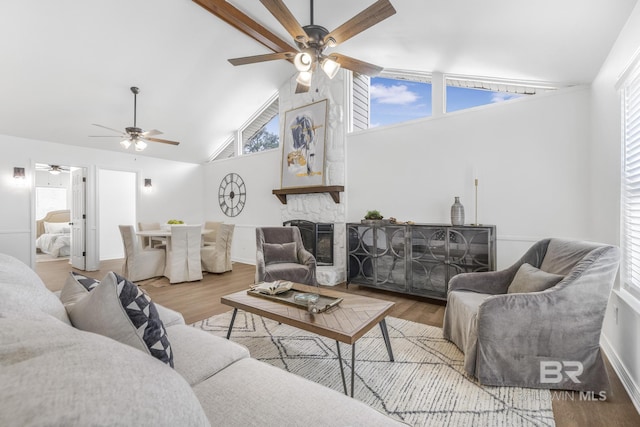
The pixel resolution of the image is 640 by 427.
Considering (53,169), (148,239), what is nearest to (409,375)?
(148,239)

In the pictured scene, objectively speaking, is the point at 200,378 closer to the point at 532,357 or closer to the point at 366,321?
the point at 366,321

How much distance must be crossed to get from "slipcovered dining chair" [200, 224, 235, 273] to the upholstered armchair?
1457 mm

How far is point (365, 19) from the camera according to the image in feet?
6.97

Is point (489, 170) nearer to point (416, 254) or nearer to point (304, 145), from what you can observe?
point (416, 254)

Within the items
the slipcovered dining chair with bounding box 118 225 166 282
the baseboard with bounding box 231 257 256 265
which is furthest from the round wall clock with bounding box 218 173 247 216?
the slipcovered dining chair with bounding box 118 225 166 282

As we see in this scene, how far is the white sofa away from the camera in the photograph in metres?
0.40

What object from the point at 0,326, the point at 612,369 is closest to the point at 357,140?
the point at 612,369

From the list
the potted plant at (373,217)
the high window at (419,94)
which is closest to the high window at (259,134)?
the high window at (419,94)

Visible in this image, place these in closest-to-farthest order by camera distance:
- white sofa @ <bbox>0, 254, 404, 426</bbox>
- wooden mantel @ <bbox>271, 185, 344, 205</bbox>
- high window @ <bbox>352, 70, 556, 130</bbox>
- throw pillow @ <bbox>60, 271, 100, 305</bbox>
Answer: white sofa @ <bbox>0, 254, 404, 426</bbox> < throw pillow @ <bbox>60, 271, 100, 305</bbox> < high window @ <bbox>352, 70, 556, 130</bbox> < wooden mantel @ <bbox>271, 185, 344, 205</bbox>

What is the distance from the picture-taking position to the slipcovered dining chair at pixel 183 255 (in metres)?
4.56

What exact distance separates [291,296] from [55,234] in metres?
8.09

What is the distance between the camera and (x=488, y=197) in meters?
3.54

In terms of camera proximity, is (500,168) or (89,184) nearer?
(500,168)

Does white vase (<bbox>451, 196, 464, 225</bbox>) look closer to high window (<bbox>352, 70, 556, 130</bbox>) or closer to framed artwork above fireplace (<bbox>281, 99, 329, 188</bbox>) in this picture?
high window (<bbox>352, 70, 556, 130</bbox>)
